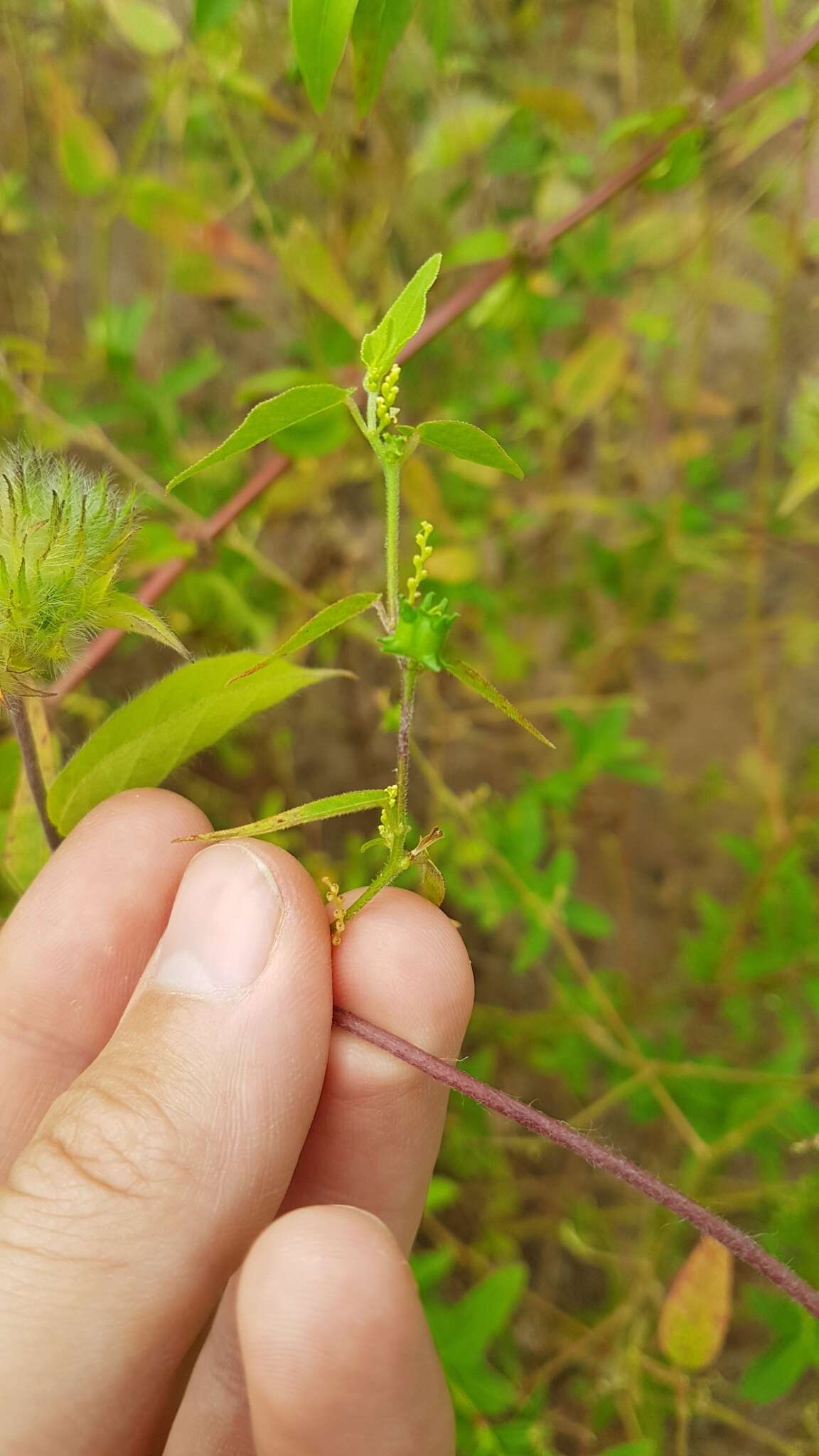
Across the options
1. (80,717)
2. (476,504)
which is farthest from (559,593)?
(80,717)

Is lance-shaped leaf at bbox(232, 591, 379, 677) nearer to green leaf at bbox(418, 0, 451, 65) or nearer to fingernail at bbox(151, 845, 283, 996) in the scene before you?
fingernail at bbox(151, 845, 283, 996)

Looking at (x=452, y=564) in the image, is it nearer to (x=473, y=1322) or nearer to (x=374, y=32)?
(x=374, y=32)

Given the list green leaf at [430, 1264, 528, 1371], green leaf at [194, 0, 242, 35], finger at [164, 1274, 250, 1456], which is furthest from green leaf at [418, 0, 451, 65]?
green leaf at [430, 1264, 528, 1371]

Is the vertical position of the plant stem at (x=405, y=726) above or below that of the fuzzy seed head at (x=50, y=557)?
below

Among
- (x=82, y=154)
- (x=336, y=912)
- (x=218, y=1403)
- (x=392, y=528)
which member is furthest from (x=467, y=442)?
(x=82, y=154)

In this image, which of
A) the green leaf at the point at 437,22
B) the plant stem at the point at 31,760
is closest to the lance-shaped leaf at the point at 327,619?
the plant stem at the point at 31,760

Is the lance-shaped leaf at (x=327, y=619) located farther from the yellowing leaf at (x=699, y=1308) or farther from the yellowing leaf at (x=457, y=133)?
the yellowing leaf at (x=457, y=133)
